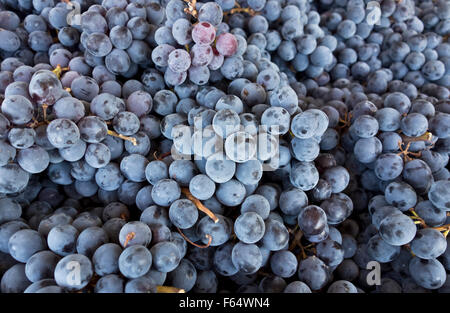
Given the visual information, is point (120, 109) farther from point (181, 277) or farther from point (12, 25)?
point (12, 25)

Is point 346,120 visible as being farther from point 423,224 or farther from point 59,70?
point 59,70

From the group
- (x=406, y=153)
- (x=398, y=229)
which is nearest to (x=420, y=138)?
(x=406, y=153)

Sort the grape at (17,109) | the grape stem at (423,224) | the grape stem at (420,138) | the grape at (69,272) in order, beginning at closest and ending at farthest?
the grape at (69,272)
the grape at (17,109)
the grape stem at (423,224)
the grape stem at (420,138)

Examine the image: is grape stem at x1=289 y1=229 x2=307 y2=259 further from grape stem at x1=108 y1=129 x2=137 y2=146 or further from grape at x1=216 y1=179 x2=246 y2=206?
grape stem at x1=108 y1=129 x2=137 y2=146

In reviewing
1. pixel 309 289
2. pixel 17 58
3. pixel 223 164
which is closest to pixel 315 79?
pixel 223 164

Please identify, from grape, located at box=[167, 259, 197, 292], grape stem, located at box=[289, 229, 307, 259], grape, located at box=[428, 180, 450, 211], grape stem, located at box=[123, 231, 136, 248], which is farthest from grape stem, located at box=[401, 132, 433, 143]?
grape stem, located at box=[123, 231, 136, 248]

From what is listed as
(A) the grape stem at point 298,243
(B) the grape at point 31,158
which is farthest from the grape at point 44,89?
(A) the grape stem at point 298,243

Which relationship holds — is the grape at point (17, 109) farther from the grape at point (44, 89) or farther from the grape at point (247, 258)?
the grape at point (247, 258)

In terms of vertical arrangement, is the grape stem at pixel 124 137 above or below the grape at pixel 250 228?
above
